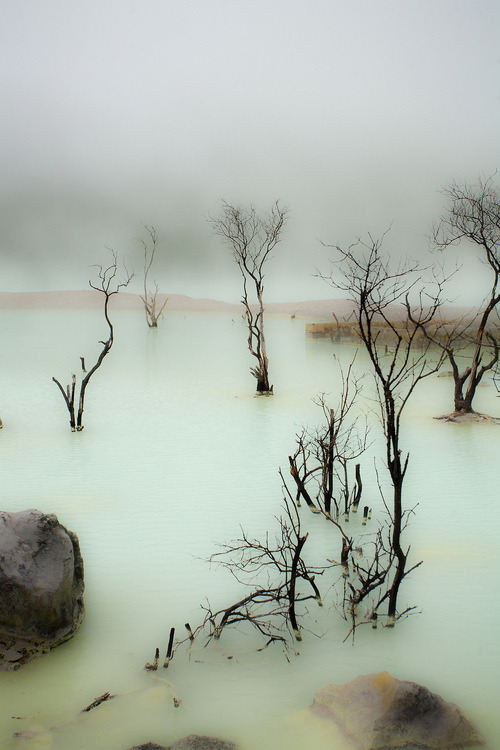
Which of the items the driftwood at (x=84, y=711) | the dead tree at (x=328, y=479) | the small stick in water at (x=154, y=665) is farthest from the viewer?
the dead tree at (x=328, y=479)

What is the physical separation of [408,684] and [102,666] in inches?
68.6

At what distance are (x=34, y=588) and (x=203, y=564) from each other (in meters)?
1.79

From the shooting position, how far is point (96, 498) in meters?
6.79

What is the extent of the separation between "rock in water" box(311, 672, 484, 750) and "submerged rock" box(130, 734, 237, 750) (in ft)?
1.76

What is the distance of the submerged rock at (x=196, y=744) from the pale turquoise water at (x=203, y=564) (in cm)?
11

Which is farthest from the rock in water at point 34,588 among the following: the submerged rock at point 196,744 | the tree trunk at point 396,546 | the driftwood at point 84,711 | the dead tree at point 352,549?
the tree trunk at point 396,546

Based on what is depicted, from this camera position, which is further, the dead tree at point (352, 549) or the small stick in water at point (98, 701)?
the dead tree at point (352, 549)

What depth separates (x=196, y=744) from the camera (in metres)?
2.80

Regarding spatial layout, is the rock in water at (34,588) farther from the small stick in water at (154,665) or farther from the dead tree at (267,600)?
the dead tree at (267,600)

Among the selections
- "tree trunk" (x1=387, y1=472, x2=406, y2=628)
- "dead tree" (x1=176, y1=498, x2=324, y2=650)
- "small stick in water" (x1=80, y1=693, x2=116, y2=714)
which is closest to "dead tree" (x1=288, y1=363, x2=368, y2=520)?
"dead tree" (x1=176, y1=498, x2=324, y2=650)

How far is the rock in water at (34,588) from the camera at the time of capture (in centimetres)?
347

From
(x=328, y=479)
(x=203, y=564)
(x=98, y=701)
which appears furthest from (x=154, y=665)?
(x=328, y=479)

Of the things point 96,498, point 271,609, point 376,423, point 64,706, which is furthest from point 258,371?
point 64,706

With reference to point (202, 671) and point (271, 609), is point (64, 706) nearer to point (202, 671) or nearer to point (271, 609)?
point (202, 671)
